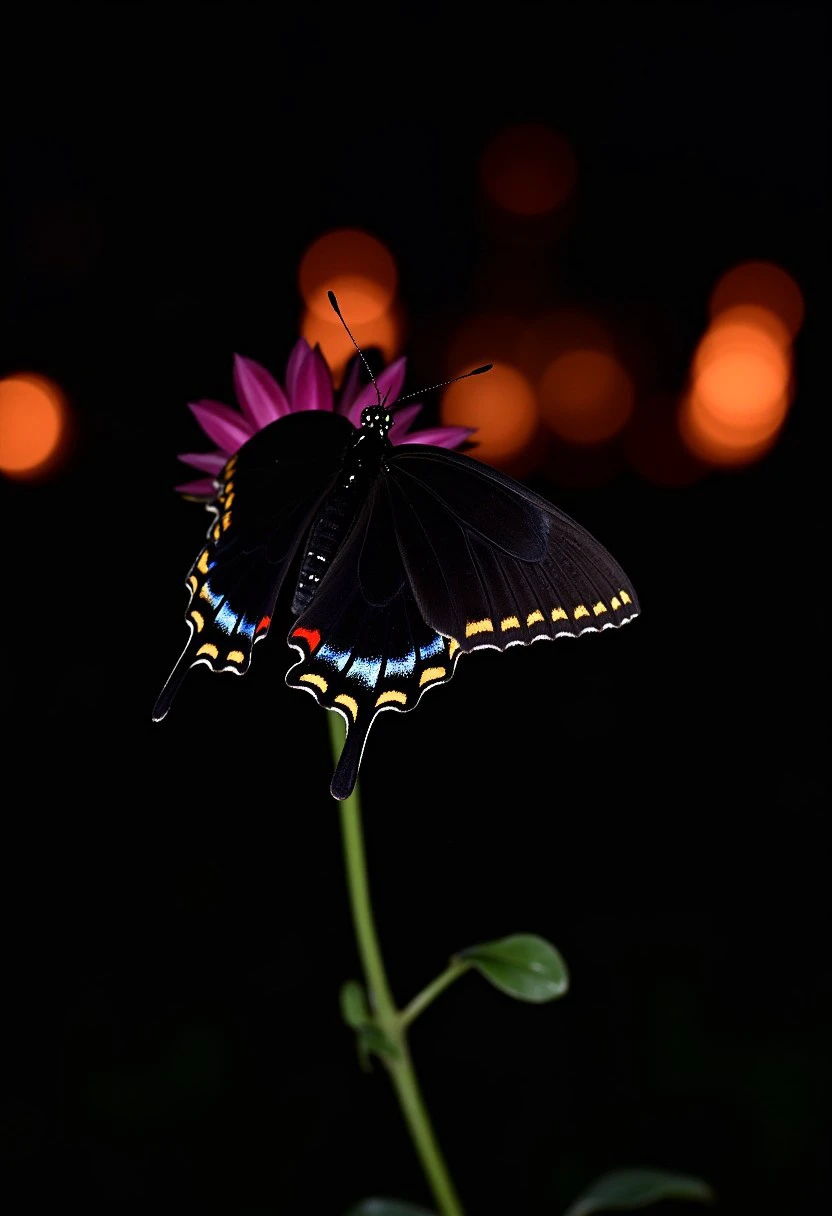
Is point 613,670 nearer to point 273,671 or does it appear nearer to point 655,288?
point 273,671

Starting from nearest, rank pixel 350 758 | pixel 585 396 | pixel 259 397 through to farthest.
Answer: pixel 350 758 → pixel 259 397 → pixel 585 396

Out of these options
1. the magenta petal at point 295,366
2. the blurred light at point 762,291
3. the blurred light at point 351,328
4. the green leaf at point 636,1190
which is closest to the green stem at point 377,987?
the green leaf at point 636,1190

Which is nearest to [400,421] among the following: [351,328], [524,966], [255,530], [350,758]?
[255,530]

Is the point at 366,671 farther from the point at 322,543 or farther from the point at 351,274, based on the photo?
the point at 351,274

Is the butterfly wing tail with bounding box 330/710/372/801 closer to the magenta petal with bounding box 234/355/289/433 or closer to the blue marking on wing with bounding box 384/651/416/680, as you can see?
the blue marking on wing with bounding box 384/651/416/680

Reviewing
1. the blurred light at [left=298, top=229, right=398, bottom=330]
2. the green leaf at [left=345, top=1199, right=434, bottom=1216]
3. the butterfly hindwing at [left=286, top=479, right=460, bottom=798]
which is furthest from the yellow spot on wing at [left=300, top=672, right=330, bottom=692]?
the blurred light at [left=298, top=229, right=398, bottom=330]
